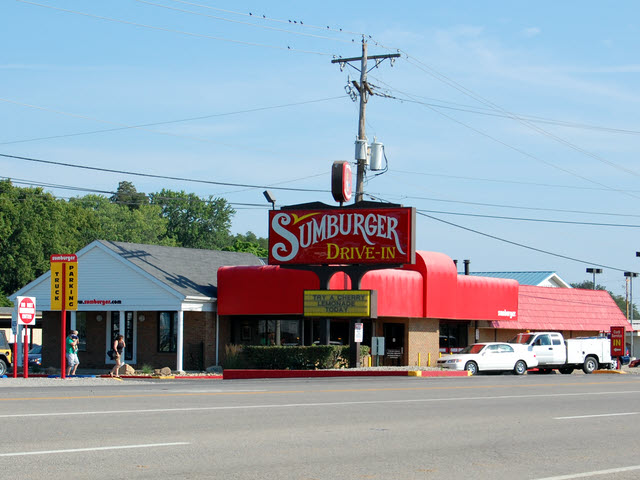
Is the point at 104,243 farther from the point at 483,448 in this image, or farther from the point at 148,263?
the point at 483,448

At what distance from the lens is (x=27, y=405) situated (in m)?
16.1

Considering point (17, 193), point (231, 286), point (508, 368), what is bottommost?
point (508, 368)

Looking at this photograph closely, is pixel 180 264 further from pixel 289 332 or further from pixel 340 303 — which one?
pixel 340 303

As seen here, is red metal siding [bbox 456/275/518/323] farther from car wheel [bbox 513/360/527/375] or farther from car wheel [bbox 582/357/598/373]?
car wheel [bbox 582/357/598/373]

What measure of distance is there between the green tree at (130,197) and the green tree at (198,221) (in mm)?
9690

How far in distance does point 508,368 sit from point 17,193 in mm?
57147

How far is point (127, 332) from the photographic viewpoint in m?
41.0

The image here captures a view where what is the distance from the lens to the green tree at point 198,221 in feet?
379

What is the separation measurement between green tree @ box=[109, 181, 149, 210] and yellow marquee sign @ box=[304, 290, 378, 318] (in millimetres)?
92975

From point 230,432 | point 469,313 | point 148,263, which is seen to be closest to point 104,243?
point 148,263

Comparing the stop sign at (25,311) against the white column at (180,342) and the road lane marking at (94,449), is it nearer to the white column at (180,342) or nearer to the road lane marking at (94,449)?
the white column at (180,342)

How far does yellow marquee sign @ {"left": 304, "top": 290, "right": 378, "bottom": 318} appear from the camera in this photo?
3509 cm

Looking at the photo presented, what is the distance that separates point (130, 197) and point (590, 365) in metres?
103

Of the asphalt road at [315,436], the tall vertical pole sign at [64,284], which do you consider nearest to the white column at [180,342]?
the tall vertical pole sign at [64,284]
